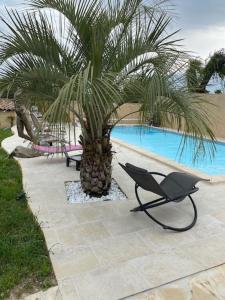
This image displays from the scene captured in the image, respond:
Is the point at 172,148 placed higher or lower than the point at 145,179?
lower

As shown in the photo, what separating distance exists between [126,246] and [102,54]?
3.08 m

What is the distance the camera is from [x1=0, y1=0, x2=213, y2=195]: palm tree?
411 centimetres

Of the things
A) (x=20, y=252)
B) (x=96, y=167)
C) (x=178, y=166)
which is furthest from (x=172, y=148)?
(x=20, y=252)

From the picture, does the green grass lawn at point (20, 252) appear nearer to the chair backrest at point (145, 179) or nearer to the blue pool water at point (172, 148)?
the chair backrest at point (145, 179)

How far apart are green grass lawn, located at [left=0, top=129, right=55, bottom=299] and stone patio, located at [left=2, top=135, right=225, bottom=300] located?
138 mm

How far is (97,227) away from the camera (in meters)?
4.50

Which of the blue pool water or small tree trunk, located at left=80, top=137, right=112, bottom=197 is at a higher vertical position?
small tree trunk, located at left=80, top=137, right=112, bottom=197

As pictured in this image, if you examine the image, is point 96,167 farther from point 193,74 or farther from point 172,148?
point 172,148

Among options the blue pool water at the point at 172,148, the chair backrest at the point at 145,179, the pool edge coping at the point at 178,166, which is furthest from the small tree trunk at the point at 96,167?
the pool edge coping at the point at 178,166

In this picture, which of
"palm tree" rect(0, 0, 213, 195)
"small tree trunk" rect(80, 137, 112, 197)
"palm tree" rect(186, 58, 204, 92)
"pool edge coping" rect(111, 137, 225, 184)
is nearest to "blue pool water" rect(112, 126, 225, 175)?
"pool edge coping" rect(111, 137, 225, 184)

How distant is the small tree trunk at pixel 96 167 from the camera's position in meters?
5.46

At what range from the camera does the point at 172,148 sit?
14375mm

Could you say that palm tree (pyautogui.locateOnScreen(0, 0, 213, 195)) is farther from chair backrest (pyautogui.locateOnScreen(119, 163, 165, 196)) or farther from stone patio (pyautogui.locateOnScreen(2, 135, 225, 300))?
stone patio (pyautogui.locateOnScreen(2, 135, 225, 300))

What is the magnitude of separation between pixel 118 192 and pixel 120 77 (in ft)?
9.27
